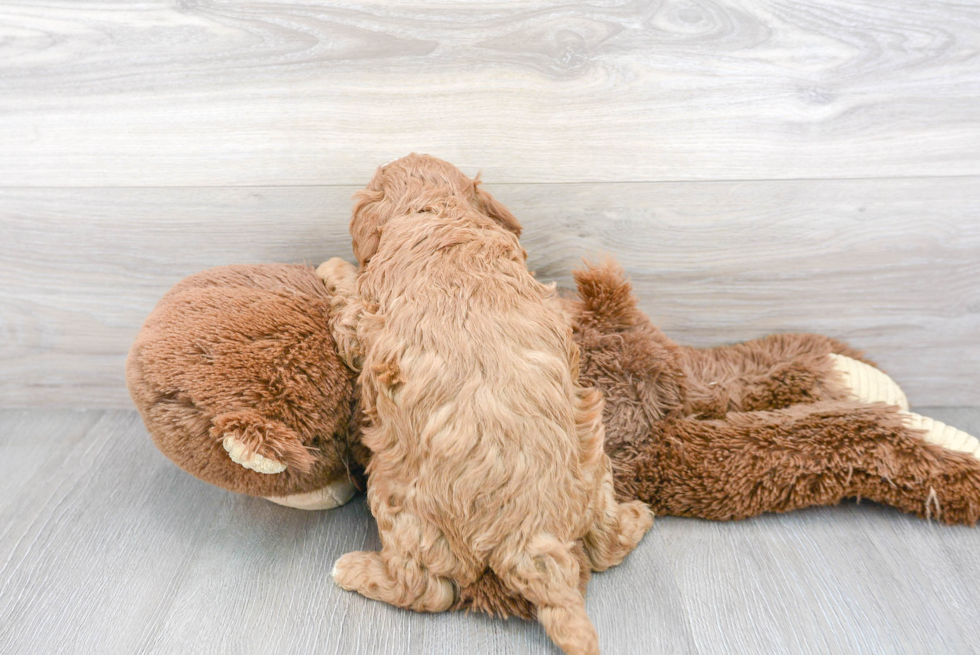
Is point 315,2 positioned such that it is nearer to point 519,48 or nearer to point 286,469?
point 519,48

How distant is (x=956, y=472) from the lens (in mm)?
926

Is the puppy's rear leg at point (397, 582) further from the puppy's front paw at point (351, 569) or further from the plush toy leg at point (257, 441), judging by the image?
the plush toy leg at point (257, 441)

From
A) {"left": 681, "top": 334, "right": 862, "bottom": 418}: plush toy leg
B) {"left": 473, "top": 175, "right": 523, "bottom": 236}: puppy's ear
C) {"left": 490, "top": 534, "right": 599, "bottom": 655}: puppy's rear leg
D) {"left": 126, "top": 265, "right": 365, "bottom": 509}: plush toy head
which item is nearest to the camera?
{"left": 490, "top": 534, "right": 599, "bottom": 655}: puppy's rear leg

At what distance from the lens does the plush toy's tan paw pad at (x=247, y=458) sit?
0.79 metres

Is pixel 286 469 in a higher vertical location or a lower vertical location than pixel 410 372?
lower

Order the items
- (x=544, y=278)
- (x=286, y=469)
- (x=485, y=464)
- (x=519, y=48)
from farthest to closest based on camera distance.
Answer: (x=544, y=278), (x=519, y=48), (x=286, y=469), (x=485, y=464)

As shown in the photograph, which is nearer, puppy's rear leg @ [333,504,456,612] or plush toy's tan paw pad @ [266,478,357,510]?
puppy's rear leg @ [333,504,456,612]

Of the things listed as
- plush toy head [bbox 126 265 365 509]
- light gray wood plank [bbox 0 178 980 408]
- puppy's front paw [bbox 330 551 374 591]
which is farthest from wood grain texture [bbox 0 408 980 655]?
light gray wood plank [bbox 0 178 980 408]

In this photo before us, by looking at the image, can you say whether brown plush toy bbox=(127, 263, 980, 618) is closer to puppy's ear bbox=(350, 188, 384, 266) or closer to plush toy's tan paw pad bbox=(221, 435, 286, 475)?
plush toy's tan paw pad bbox=(221, 435, 286, 475)

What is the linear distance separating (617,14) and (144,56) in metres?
0.72

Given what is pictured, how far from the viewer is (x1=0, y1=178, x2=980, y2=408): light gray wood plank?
3.48ft

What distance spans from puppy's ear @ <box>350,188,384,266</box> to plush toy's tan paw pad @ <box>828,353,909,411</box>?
761 mm

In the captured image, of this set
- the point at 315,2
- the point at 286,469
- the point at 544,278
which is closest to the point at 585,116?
the point at 544,278

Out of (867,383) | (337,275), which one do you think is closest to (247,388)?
(337,275)
